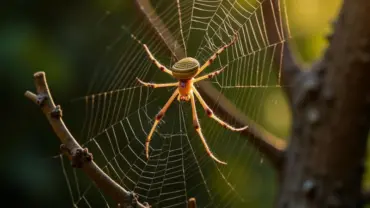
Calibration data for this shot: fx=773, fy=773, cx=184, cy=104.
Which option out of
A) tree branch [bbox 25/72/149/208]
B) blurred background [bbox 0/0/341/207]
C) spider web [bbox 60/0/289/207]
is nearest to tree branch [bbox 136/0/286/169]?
spider web [bbox 60/0/289/207]

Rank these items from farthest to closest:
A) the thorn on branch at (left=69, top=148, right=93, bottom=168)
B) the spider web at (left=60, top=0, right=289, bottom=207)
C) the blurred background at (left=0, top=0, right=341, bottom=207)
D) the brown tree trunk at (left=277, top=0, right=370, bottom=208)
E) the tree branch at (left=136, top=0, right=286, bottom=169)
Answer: the blurred background at (left=0, top=0, right=341, bottom=207)
the spider web at (left=60, top=0, right=289, bottom=207)
the tree branch at (left=136, top=0, right=286, bottom=169)
the brown tree trunk at (left=277, top=0, right=370, bottom=208)
the thorn on branch at (left=69, top=148, right=93, bottom=168)

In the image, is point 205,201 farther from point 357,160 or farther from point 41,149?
point 357,160

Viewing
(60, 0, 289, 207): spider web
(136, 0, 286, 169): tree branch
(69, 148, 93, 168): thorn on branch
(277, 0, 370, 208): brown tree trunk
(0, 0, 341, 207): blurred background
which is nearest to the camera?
(69, 148, 93, 168): thorn on branch

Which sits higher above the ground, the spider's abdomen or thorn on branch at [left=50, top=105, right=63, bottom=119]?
the spider's abdomen

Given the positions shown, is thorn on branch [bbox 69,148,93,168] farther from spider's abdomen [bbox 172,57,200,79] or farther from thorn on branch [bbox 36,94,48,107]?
spider's abdomen [bbox 172,57,200,79]

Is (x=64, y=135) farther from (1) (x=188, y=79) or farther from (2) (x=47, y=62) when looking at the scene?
(2) (x=47, y=62)

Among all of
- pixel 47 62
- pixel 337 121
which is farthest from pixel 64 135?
pixel 47 62

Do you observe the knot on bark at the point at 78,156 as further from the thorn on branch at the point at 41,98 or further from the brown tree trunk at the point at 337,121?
the brown tree trunk at the point at 337,121

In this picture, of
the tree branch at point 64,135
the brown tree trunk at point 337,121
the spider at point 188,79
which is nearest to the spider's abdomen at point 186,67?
the spider at point 188,79
